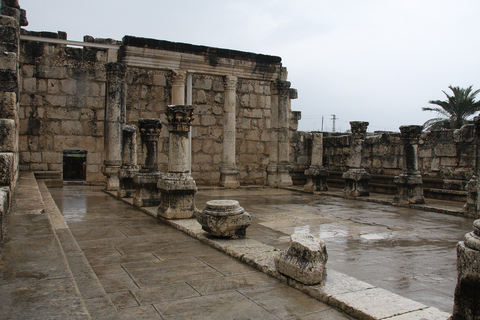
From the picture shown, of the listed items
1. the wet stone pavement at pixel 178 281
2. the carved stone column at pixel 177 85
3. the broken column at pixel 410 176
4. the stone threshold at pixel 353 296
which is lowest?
the wet stone pavement at pixel 178 281

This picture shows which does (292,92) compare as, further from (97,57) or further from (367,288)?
(367,288)

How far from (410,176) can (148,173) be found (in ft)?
20.6

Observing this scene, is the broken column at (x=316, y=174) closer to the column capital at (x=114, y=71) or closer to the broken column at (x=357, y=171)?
the broken column at (x=357, y=171)

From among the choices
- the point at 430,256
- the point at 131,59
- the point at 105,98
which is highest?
the point at 131,59

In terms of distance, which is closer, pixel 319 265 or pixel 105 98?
pixel 319 265

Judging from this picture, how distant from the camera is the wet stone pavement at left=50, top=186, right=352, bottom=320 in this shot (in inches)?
141

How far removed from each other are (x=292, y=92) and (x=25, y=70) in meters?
9.45

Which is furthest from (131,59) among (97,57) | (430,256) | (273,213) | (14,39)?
(430,256)

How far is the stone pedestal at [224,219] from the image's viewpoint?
19.7 ft

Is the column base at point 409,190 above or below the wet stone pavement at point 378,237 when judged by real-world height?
above

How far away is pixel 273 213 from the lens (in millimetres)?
9195

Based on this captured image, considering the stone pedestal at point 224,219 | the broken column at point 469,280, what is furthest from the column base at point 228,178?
the broken column at point 469,280

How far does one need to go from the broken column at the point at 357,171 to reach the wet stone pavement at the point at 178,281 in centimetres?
601

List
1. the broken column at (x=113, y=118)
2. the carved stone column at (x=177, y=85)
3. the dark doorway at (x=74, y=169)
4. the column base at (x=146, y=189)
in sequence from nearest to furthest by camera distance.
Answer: the column base at (x=146, y=189), the broken column at (x=113, y=118), the carved stone column at (x=177, y=85), the dark doorway at (x=74, y=169)
